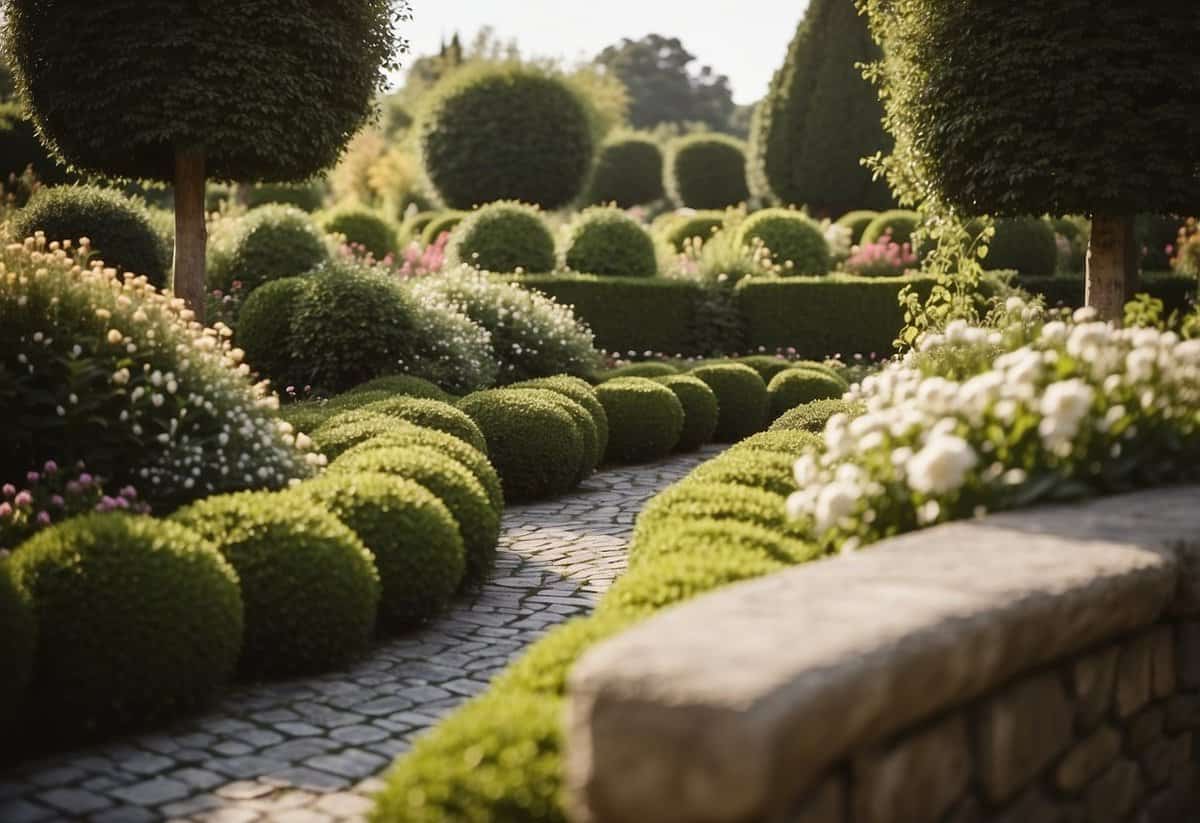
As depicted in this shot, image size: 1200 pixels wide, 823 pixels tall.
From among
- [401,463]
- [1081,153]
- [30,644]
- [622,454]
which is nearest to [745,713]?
[30,644]

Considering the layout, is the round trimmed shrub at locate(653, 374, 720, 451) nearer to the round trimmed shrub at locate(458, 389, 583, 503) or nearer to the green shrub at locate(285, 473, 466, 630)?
the round trimmed shrub at locate(458, 389, 583, 503)

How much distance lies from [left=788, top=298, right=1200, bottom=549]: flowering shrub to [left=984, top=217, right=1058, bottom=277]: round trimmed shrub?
53.2 ft

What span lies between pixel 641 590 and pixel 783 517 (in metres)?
1.32

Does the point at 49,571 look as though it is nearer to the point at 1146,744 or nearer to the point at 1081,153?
the point at 1146,744

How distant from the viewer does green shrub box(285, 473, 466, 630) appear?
5.33 meters

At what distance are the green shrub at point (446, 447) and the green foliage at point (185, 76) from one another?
4.04m

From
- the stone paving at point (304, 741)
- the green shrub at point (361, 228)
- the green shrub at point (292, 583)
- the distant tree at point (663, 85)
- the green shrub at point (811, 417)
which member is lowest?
the stone paving at point (304, 741)

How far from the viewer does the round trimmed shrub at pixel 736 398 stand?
11.8 m

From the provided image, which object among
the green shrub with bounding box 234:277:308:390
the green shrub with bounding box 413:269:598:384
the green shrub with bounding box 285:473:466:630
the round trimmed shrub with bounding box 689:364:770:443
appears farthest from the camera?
the green shrub with bounding box 413:269:598:384

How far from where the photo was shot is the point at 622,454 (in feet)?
34.3

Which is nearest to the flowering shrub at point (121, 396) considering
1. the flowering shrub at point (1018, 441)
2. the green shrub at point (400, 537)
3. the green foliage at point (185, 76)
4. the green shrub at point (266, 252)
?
the green shrub at point (400, 537)

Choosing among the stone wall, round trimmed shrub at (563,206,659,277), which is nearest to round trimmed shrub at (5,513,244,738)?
the stone wall

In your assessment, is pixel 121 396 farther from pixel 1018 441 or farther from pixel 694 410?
pixel 694 410

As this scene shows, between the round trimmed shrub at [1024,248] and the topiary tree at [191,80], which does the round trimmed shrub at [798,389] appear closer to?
the topiary tree at [191,80]
